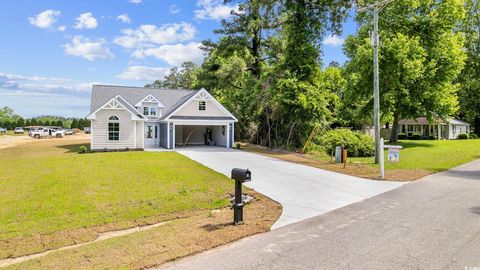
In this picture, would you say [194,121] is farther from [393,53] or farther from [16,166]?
[393,53]

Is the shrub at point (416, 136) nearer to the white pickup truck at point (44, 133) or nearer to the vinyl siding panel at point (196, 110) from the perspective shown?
the vinyl siding panel at point (196, 110)

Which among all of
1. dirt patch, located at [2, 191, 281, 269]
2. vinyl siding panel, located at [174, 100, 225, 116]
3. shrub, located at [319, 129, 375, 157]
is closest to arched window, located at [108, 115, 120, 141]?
vinyl siding panel, located at [174, 100, 225, 116]

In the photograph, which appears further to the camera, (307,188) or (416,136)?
(416,136)

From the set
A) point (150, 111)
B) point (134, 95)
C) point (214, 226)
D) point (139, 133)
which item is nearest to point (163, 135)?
point (139, 133)

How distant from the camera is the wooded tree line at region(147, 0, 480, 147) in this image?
26.0 meters

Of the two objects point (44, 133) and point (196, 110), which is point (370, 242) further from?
point (44, 133)

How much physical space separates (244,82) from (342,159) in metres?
17.6

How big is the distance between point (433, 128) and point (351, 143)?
101ft

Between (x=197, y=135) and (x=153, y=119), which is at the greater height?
(x=153, y=119)

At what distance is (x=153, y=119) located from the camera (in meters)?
28.8

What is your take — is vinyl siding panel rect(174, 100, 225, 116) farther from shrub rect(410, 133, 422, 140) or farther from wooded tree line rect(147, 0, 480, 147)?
shrub rect(410, 133, 422, 140)

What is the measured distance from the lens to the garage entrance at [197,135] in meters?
30.9

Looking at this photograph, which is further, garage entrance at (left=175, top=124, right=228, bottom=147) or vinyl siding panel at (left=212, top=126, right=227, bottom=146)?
garage entrance at (left=175, top=124, right=228, bottom=147)

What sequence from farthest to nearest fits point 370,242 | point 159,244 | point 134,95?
point 134,95, point 159,244, point 370,242
